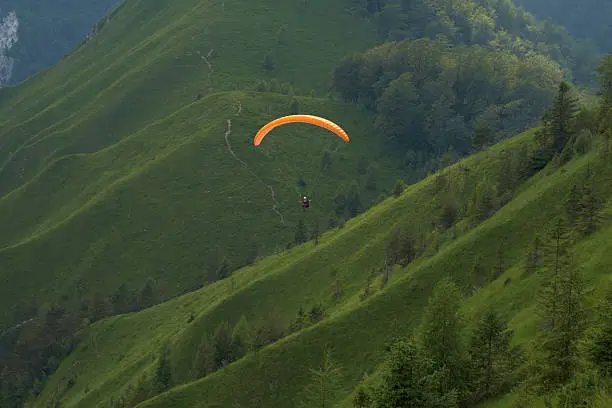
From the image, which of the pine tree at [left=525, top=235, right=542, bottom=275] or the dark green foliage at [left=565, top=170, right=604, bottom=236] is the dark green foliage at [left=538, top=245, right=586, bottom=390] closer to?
the pine tree at [left=525, top=235, right=542, bottom=275]

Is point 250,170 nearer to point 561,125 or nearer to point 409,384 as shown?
point 561,125

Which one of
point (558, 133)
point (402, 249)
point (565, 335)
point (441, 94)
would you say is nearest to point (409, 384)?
point (565, 335)

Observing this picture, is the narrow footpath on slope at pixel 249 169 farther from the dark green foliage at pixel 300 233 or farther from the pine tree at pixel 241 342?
the pine tree at pixel 241 342

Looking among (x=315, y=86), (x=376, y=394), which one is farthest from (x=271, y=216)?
(x=376, y=394)

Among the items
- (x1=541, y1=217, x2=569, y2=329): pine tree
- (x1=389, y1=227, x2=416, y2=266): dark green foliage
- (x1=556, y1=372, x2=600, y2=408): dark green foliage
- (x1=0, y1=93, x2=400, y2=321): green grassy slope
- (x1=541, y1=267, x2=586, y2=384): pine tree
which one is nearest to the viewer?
(x1=556, y1=372, x2=600, y2=408): dark green foliage

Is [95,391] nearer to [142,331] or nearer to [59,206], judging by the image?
[142,331]

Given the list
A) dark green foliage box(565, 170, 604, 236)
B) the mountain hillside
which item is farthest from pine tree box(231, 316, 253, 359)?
dark green foliage box(565, 170, 604, 236)
